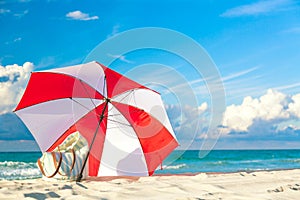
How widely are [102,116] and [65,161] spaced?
1.08 meters

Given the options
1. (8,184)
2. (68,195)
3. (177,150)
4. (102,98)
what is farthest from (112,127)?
(68,195)

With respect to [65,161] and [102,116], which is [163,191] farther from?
[102,116]

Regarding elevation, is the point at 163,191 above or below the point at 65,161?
below

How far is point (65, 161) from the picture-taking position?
622 cm

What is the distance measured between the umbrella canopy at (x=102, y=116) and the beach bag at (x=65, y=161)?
56 centimetres

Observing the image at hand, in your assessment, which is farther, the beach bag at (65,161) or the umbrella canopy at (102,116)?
the umbrella canopy at (102,116)

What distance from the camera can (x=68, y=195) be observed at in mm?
4367

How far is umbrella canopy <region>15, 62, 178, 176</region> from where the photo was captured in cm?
678

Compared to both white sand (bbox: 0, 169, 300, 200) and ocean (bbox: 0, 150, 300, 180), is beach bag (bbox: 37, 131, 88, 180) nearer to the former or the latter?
white sand (bbox: 0, 169, 300, 200)

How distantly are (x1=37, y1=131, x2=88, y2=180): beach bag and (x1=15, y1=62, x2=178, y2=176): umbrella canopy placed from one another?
0.56 m

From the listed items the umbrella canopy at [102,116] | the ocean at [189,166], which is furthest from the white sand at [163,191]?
the ocean at [189,166]

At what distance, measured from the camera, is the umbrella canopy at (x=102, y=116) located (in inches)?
267

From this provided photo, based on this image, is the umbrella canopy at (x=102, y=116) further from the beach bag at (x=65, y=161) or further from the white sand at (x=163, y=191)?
the white sand at (x=163, y=191)

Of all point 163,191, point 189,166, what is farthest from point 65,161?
point 189,166
